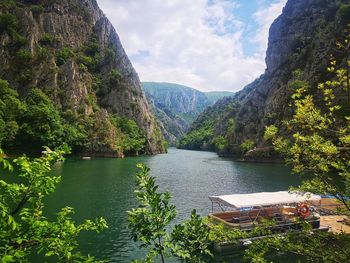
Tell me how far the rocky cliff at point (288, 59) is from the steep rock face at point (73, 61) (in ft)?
182

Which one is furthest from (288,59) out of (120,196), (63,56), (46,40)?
(120,196)

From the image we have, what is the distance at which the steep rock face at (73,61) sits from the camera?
13325 centimetres

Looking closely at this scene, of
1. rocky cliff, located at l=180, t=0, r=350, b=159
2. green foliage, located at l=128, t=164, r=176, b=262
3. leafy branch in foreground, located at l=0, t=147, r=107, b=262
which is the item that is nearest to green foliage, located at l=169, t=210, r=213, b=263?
green foliage, located at l=128, t=164, r=176, b=262

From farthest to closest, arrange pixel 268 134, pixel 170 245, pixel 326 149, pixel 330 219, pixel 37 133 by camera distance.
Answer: pixel 37 133 < pixel 330 219 < pixel 268 134 < pixel 326 149 < pixel 170 245

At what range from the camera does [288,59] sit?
145375mm

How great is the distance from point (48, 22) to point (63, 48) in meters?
15.0

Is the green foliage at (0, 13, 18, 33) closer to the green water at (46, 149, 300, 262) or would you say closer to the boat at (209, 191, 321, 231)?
the green water at (46, 149, 300, 262)

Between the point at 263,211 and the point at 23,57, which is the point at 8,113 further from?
the point at 263,211

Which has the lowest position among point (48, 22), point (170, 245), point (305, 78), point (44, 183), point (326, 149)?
point (170, 245)

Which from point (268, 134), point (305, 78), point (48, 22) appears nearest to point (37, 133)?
point (48, 22)

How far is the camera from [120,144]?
464 ft

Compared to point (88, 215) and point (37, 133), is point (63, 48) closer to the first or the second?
point (37, 133)

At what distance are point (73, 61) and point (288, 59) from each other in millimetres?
96560

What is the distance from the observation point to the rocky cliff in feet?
396
